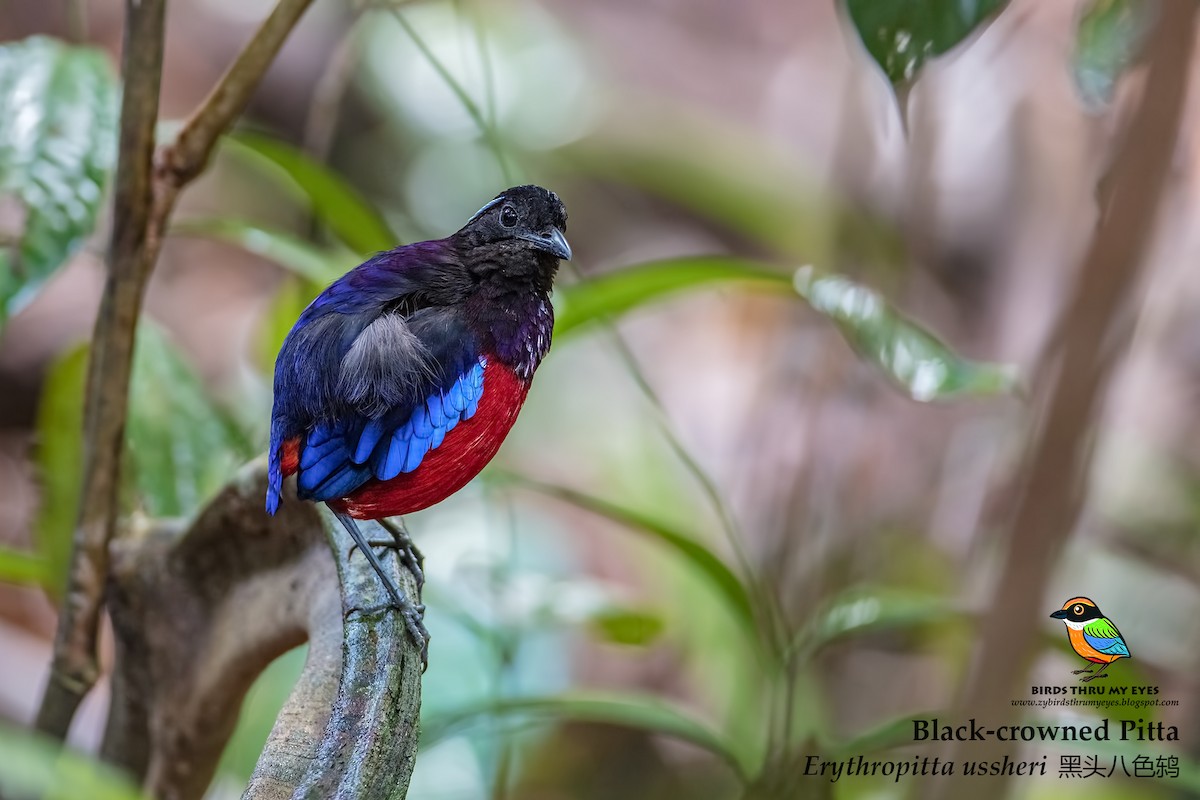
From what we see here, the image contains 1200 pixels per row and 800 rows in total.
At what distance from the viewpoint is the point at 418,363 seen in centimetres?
85

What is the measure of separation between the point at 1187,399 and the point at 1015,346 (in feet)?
1.67

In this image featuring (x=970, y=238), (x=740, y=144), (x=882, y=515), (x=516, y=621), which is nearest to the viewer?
(x=516, y=621)

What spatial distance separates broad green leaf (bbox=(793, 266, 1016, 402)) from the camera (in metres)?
1.33

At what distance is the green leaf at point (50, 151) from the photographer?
1250mm

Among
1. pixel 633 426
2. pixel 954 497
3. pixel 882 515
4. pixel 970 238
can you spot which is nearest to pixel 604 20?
pixel 970 238

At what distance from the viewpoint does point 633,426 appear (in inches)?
137

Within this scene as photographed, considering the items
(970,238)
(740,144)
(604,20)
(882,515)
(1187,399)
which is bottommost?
(882,515)

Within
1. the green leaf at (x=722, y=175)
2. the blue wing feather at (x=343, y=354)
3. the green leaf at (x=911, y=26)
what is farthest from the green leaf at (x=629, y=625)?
the green leaf at (x=722, y=175)

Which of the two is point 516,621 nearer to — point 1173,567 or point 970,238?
point 1173,567

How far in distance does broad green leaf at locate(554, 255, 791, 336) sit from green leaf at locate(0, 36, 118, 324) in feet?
1.90

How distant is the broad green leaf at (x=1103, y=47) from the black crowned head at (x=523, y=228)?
85 cm

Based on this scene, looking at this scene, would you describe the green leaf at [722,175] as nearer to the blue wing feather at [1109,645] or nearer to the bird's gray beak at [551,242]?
the blue wing feather at [1109,645]

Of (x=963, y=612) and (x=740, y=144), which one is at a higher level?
(x=740, y=144)

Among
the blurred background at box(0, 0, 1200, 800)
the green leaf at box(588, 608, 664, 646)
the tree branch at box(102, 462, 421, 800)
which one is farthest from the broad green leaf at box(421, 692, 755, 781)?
the tree branch at box(102, 462, 421, 800)
